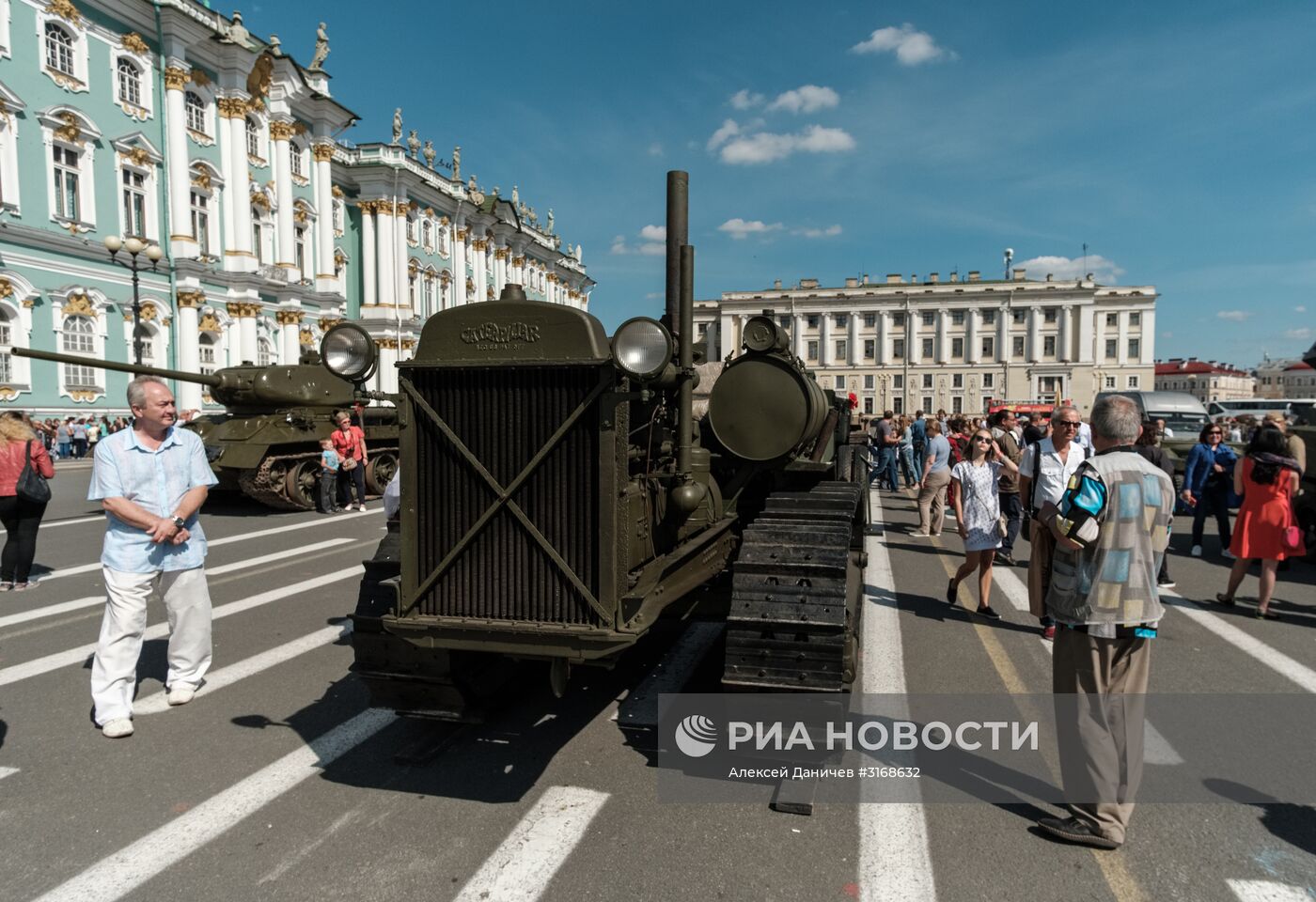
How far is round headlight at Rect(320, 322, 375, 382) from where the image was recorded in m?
4.03

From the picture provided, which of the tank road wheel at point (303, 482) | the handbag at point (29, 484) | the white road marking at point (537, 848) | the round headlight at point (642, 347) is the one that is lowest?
the white road marking at point (537, 848)

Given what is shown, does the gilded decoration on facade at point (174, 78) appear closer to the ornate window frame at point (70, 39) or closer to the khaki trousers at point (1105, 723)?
the ornate window frame at point (70, 39)

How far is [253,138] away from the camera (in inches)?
1281

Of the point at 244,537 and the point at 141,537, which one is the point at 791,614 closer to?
the point at 141,537

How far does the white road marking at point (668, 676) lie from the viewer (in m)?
4.81

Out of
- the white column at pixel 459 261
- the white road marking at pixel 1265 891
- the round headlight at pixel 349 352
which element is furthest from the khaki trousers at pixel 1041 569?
the white column at pixel 459 261

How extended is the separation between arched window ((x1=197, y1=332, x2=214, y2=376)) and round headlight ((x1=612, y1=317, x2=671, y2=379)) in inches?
1244

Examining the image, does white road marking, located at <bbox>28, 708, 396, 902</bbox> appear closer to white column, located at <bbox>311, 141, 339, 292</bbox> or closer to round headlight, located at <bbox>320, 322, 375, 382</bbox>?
round headlight, located at <bbox>320, 322, 375, 382</bbox>

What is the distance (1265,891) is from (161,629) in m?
7.41

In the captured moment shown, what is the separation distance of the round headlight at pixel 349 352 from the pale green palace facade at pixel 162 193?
15673 mm

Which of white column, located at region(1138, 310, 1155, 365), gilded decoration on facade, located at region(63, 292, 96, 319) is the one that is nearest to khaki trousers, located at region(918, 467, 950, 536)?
gilded decoration on facade, located at region(63, 292, 96, 319)

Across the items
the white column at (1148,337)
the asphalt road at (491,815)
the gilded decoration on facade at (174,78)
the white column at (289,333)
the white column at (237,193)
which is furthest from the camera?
the white column at (1148,337)

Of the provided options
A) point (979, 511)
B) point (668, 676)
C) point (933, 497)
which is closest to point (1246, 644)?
point (979, 511)

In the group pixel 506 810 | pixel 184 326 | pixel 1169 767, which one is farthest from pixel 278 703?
pixel 184 326
